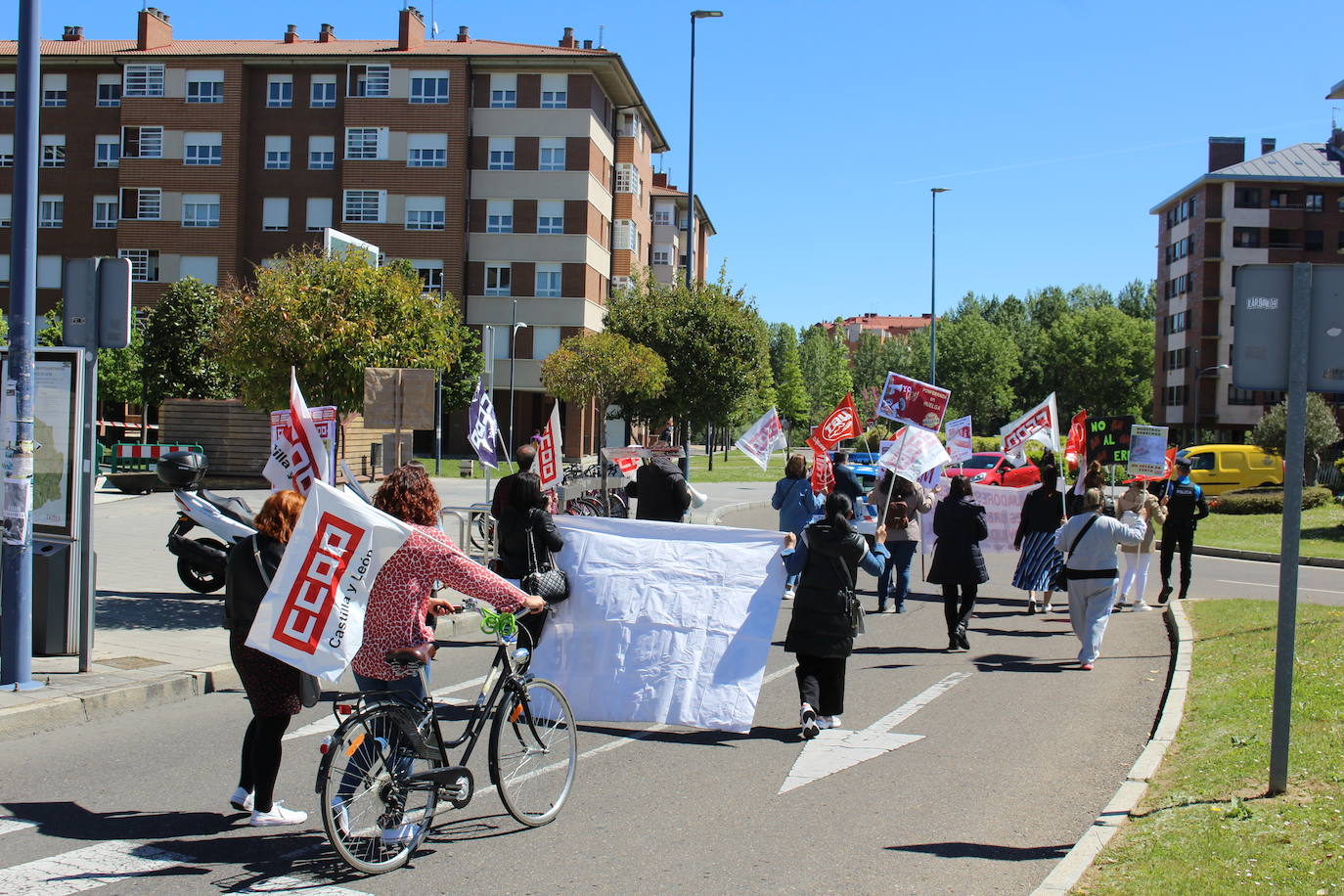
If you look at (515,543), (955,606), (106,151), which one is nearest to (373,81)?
(106,151)

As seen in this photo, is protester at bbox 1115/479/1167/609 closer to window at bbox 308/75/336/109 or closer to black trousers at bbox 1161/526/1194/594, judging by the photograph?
black trousers at bbox 1161/526/1194/594

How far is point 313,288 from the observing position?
44.2 feet

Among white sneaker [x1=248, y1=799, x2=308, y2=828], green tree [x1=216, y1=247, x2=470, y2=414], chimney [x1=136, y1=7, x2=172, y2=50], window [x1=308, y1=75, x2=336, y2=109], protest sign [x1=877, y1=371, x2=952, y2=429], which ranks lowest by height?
white sneaker [x1=248, y1=799, x2=308, y2=828]

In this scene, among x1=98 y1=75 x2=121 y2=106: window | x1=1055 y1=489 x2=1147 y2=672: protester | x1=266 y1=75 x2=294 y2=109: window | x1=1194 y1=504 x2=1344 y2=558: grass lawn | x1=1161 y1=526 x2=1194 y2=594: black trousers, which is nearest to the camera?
x1=1055 y1=489 x2=1147 y2=672: protester

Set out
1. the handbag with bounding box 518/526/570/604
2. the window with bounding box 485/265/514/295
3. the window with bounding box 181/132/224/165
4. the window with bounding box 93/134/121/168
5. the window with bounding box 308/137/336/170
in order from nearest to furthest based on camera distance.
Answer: the handbag with bounding box 518/526/570/604 < the window with bounding box 485/265/514/295 < the window with bounding box 181/132/224/165 < the window with bounding box 308/137/336/170 < the window with bounding box 93/134/121/168

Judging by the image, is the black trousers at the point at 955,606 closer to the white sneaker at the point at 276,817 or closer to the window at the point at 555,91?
A: the white sneaker at the point at 276,817

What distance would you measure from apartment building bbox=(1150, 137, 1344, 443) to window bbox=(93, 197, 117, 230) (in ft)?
194

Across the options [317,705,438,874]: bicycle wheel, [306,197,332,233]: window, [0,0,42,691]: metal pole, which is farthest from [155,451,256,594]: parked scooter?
[306,197,332,233]: window

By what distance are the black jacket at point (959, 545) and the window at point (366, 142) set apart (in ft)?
154

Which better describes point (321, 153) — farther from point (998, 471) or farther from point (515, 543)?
point (515, 543)

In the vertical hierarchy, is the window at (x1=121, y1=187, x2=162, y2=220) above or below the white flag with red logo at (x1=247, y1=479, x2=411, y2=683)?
above

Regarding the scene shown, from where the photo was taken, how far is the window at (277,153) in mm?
54844

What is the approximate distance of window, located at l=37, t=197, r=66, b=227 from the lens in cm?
5766

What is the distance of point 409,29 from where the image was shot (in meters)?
54.6
